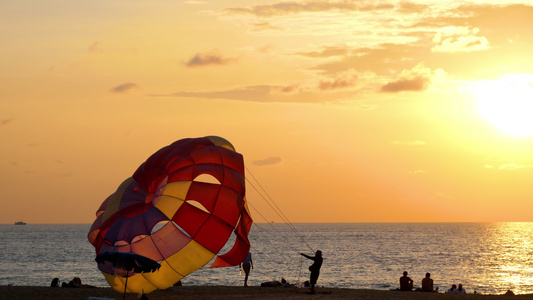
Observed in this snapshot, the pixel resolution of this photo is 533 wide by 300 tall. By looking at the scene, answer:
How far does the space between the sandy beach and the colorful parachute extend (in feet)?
5.05

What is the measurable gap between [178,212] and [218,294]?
13.2 ft

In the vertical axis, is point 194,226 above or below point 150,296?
above

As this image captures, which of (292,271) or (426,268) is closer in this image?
(292,271)

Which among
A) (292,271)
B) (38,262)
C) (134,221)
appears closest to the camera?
(134,221)

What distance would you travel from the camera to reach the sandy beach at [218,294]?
976 inches

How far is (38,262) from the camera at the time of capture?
261 ft

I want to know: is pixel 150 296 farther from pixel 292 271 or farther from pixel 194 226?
pixel 292 271

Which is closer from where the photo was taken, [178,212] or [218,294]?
[178,212]

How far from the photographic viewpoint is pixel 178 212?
23.9 metres

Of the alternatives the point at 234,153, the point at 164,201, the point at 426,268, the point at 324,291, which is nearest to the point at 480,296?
the point at 324,291

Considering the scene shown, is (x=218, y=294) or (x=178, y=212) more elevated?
(x=178, y=212)

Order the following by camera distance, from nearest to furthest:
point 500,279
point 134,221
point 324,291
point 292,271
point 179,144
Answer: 1. point 134,221
2. point 179,144
3. point 324,291
4. point 500,279
5. point 292,271

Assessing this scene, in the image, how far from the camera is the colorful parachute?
2328cm

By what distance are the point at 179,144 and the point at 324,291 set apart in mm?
8185
